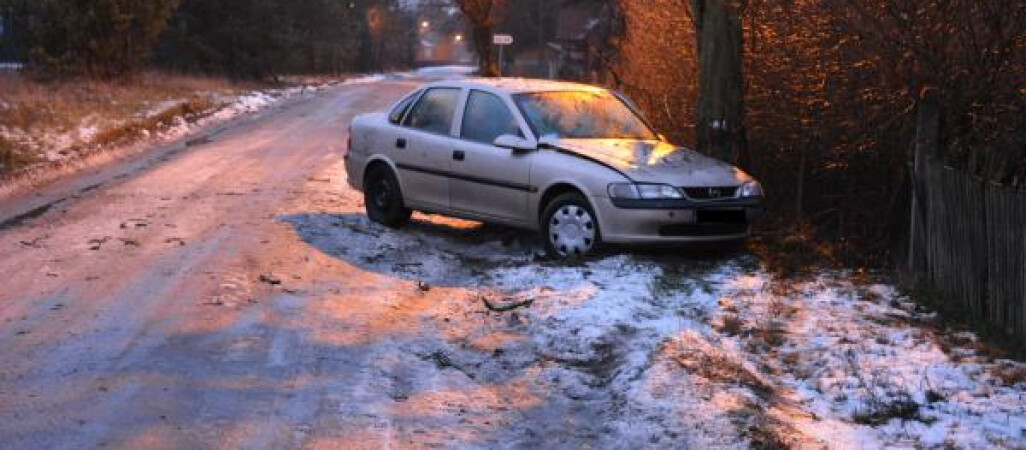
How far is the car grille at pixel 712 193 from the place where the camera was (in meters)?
7.82

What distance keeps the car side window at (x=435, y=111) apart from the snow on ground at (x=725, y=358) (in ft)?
4.94

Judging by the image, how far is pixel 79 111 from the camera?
65.0 feet

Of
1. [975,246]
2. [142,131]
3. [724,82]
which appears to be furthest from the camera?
[142,131]

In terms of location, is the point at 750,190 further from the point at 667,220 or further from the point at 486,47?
the point at 486,47

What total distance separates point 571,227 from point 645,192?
2.28ft

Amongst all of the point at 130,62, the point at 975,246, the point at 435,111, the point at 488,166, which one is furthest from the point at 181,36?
the point at 975,246

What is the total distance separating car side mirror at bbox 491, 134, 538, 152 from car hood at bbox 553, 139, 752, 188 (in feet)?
0.66

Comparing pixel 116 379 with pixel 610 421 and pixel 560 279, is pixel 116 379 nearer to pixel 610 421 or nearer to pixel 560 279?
pixel 610 421

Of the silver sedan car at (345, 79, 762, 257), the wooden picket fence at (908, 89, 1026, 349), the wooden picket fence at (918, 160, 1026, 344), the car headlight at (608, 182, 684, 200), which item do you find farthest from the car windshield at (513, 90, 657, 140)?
the wooden picket fence at (918, 160, 1026, 344)

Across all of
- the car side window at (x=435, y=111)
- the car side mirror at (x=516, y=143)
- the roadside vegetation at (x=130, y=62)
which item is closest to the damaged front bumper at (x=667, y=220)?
the car side mirror at (x=516, y=143)

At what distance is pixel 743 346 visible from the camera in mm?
6000

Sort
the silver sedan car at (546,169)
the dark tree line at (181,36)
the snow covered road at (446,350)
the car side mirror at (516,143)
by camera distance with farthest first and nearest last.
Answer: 1. the dark tree line at (181,36)
2. the car side mirror at (516,143)
3. the silver sedan car at (546,169)
4. the snow covered road at (446,350)

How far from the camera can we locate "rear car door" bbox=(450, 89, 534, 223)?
8539 mm

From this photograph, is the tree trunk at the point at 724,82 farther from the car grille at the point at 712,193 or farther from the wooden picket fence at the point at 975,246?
the wooden picket fence at the point at 975,246
